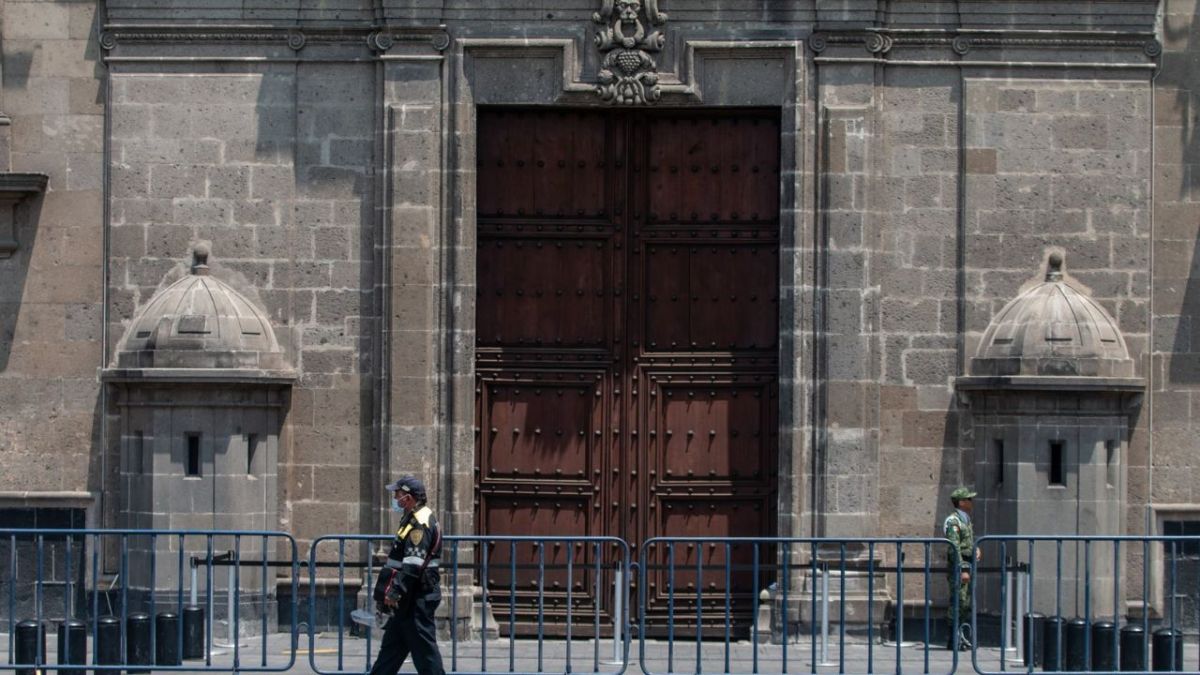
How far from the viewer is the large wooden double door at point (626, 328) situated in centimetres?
1919

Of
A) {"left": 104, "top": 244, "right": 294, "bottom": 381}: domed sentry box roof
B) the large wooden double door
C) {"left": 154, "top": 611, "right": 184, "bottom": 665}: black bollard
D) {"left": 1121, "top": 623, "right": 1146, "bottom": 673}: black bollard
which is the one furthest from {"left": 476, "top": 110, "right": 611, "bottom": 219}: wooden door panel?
{"left": 1121, "top": 623, "right": 1146, "bottom": 673}: black bollard

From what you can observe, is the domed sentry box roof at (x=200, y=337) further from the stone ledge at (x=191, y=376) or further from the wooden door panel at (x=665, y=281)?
the wooden door panel at (x=665, y=281)

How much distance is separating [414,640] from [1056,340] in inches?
234


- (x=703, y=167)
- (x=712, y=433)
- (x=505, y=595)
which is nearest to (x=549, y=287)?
(x=703, y=167)

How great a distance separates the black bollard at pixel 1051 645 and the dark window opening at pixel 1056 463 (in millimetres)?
2041

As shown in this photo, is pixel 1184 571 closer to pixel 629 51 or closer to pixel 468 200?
pixel 629 51

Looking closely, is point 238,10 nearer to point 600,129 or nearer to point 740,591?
point 600,129

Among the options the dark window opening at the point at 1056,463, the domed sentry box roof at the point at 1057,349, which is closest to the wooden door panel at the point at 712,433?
the domed sentry box roof at the point at 1057,349

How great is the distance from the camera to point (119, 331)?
19000 mm

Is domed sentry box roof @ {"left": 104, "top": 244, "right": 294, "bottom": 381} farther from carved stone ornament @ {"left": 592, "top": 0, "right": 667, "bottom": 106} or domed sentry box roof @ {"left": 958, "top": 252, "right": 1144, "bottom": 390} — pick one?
domed sentry box roof @ {"left": 958, "top": 252, "right": 1144, "bottom": 390}

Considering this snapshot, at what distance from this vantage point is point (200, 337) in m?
18.5

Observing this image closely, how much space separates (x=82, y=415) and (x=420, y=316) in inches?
112

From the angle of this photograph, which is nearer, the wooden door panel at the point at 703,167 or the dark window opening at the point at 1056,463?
the dark window opening at the point at 1056,463

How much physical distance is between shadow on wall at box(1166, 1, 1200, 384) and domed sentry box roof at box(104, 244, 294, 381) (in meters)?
7.12
